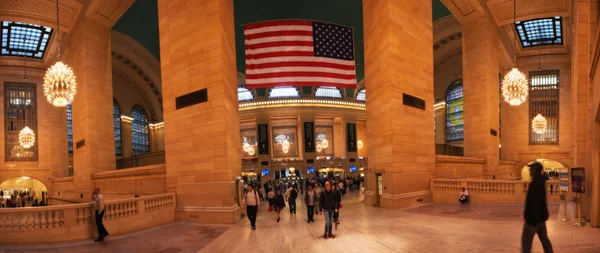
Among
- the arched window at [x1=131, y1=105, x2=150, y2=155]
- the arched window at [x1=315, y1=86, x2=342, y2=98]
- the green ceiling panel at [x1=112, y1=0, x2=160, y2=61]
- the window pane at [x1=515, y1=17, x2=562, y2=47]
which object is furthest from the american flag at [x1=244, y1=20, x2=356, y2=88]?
the arched window at [x1=131, y1=105, x2=150, y2=155]

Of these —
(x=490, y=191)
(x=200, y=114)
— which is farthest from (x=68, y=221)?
(x=490, y=191)

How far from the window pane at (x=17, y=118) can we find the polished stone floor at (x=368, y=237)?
22.8 m

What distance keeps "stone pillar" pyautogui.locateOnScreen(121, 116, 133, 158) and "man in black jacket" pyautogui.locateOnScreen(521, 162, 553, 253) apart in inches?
1459

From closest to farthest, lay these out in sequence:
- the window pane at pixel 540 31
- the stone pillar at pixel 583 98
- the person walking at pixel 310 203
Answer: the stone pillar at pixel 583 98 → the person walking at pixel 310 203 → the window pane at pixel 540 31

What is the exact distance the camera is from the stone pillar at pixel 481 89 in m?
19.5

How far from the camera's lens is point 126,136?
35.4 metres

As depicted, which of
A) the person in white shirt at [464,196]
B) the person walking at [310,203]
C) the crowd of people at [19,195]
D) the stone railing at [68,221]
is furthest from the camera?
the crowd of people at [19,195]

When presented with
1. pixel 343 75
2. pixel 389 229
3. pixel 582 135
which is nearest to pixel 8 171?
pixel 343 75

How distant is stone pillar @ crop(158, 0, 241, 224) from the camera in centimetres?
1035

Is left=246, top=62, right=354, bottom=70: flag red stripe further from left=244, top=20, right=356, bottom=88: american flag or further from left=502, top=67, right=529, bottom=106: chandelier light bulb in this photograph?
left=502, top=67, right=529, bottom=106: chandelier light bulb

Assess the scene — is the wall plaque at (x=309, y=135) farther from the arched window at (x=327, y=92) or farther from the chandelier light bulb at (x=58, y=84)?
the chandelier light bulb at (x=58, y=84)

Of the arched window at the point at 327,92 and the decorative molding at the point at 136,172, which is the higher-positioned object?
the arched window at the point at 327,92

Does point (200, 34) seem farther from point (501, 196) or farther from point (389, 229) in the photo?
point (501, 196)

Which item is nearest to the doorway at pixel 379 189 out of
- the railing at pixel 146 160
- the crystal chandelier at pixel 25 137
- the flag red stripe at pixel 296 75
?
the flag red stripe at pixel 296 75
